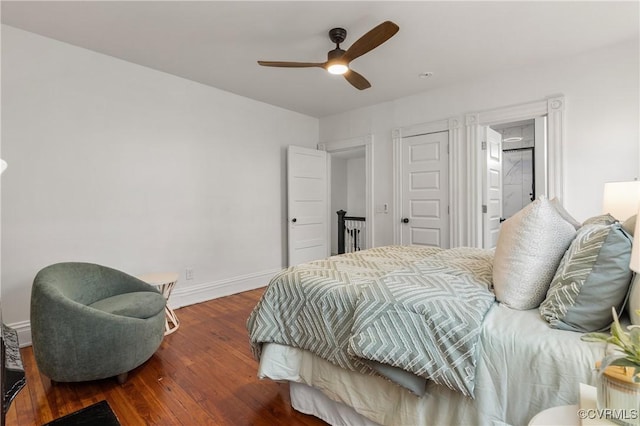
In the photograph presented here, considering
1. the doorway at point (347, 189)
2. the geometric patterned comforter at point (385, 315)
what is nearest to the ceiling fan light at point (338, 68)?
the geometric patterned comforter at point (385, 315)

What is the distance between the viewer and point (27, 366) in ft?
7.26

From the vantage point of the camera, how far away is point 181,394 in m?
1.89

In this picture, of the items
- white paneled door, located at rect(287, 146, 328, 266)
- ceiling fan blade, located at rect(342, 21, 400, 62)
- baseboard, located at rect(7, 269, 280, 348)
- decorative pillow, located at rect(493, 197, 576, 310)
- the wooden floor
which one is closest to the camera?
decorative pillow, located at rect(493, 197, 576, 310)

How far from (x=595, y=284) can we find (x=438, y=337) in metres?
0.57

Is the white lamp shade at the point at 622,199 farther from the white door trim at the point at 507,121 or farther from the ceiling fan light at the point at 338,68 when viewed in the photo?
the ceiling fan light at the point at 338,68

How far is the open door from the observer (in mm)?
3590

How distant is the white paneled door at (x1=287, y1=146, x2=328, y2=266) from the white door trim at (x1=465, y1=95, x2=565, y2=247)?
2.17 m

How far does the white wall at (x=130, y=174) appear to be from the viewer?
2541mm

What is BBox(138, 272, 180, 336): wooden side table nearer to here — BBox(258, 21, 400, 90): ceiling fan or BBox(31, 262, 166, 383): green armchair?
BBox(31, 262, 166, 383): green armchair

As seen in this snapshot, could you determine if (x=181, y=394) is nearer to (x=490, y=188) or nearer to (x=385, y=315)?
(x=385, y=315)

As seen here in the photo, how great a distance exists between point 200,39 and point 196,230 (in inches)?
78.4

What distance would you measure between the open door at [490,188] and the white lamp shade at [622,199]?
1.40m

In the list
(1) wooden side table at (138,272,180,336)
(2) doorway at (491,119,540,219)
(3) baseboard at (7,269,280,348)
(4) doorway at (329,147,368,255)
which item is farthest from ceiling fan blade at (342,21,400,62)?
(4) doorway at (329,147,368,255)
